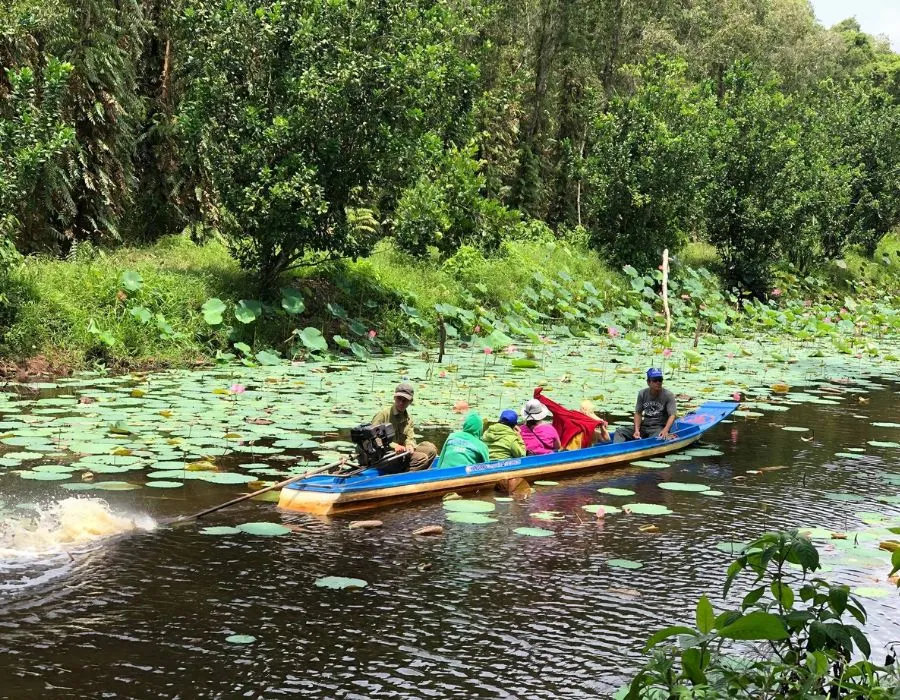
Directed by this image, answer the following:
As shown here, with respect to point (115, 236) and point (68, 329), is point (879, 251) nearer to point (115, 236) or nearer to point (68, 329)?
point (115, 236)

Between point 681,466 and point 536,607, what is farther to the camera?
point 681,466

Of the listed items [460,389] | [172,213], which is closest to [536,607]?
[460,389]

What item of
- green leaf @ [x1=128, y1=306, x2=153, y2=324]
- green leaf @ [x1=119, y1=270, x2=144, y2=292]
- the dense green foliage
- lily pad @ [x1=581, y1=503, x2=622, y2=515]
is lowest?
lily pad @ [x1=581, y1=503, x2=622, y2=515]

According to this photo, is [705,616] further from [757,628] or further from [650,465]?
[650,465]

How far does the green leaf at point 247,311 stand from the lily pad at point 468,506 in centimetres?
820

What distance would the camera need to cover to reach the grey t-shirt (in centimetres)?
1167

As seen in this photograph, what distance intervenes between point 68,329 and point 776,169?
21086mm

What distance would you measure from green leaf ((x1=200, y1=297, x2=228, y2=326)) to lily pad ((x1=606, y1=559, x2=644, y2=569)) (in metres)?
10.0

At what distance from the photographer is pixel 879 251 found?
38.3 m

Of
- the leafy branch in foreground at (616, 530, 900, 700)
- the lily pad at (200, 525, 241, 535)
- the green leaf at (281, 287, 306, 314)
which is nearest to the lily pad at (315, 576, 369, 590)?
the lily pad at (200, 525, 241, 535)

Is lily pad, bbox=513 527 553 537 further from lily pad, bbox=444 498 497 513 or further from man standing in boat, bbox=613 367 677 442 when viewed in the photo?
man standing in boat, bbox=613 367 677 442

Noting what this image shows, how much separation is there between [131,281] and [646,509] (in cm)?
1006

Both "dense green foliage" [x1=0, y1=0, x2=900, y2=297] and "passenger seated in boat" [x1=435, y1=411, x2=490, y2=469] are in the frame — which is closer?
"passenger seated in boat" [x1=435, y1=411, x2=490, y2=469]

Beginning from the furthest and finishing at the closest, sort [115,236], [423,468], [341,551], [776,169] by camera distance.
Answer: [776,169]
[115,236]
[423,468]
[341,551]
